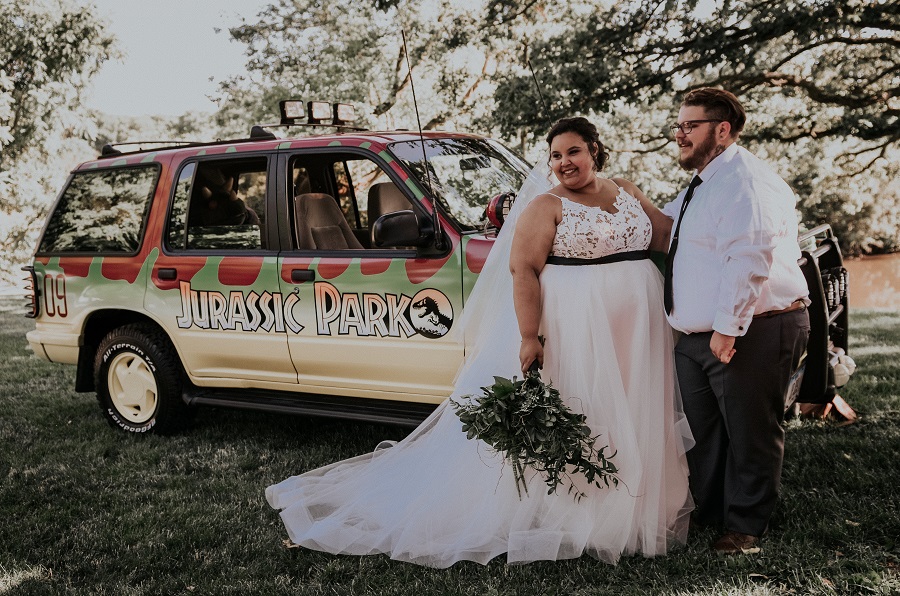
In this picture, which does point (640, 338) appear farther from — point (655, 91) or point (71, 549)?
point (655, 91)

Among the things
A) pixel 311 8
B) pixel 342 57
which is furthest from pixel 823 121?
pixel 311 8

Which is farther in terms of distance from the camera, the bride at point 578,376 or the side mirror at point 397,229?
the side mirror at point 397,229

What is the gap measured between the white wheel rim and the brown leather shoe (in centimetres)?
393

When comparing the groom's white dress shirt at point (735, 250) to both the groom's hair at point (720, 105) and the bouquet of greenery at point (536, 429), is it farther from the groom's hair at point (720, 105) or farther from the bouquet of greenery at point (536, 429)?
the bouquet of greenery at point (536, 429)

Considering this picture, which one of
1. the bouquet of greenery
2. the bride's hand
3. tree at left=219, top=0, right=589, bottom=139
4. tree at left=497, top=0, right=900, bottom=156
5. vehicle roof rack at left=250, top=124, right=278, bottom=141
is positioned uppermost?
tree at left=219, top=0, right=589, bottom=139

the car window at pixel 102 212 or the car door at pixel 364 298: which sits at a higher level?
the car window at pixel 102 212

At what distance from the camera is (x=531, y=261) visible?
139 inches

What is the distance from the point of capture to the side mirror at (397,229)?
4.15m

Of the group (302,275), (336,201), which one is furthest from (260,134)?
(302,275)

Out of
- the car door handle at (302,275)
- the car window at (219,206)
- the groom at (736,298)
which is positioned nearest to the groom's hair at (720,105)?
the groom at (736,298)

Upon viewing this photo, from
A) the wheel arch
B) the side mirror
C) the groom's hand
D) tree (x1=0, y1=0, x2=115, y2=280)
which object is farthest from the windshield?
tree (x1=0, y1=0, x2=115, y2=280)

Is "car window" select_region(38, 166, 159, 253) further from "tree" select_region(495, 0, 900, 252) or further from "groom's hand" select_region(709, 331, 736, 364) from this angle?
"tree" select_region(495, 0, 900, 252)

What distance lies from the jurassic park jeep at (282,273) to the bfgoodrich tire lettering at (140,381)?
12 millimetres

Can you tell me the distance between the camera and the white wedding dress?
354cm
